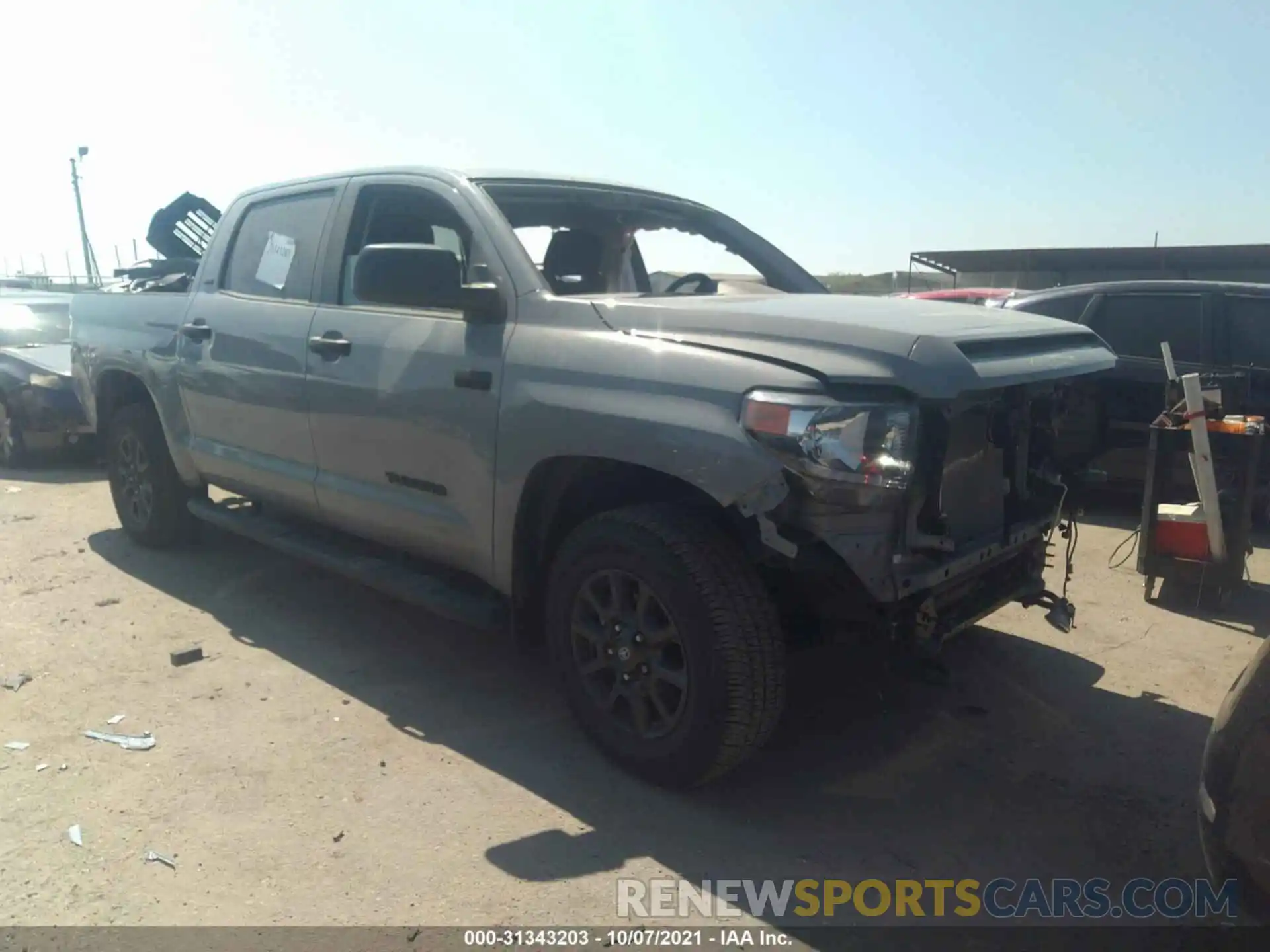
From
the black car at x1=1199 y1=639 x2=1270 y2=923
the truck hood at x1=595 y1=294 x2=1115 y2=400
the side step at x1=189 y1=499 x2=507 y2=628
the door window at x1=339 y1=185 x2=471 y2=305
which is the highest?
the door window at x1=339 y1=185 x2=471 y2=305

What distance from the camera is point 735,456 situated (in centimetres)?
263

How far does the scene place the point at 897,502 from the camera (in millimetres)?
2654

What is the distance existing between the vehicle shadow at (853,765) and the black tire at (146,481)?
116 centimetres

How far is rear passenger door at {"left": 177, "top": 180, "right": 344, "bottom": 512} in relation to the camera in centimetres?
425

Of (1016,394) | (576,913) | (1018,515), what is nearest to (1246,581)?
(1018,515)

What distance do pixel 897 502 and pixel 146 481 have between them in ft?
14.9

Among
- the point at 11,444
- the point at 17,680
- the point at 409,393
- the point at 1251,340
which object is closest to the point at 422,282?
the point at 409,393

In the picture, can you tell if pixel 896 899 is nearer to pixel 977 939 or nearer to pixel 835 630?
pixel 977 939

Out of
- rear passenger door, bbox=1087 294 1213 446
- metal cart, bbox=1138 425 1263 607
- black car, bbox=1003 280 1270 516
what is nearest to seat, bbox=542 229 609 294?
metal cart, bbox=1138 425 1263 607

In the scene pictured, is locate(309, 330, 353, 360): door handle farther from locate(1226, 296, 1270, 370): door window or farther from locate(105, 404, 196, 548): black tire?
locate(1226, 296, 1270, 370): door window

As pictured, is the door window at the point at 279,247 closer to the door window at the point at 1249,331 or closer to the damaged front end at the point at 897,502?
the damaged front end at the point at 897,502

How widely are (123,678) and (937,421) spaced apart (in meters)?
3.32

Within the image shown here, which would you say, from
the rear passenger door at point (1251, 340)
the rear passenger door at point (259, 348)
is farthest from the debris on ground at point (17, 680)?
the rear passenger door at point (1251, 340)

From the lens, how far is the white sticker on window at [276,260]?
4484 mm
